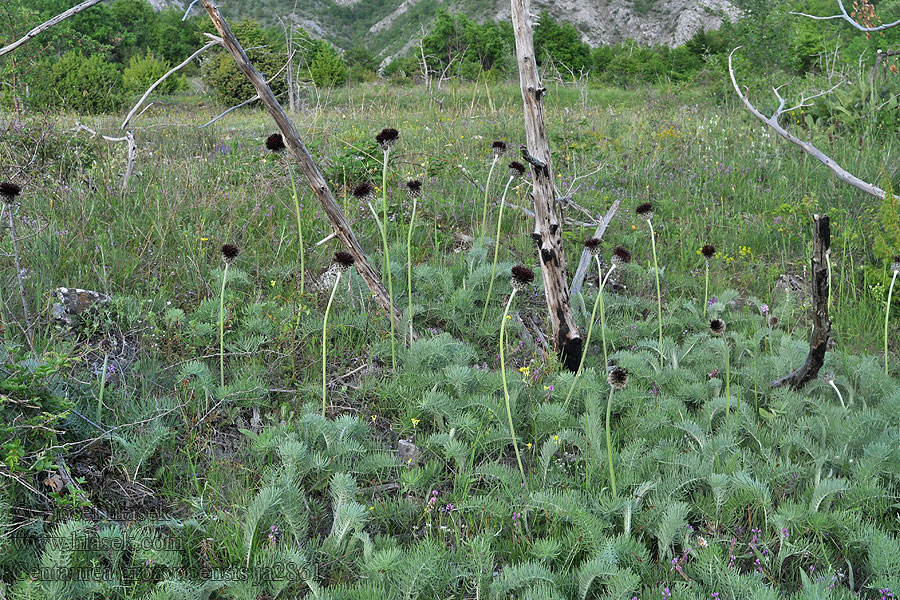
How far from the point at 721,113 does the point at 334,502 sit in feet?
27.5

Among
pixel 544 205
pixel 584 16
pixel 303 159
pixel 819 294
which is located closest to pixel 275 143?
pixel 303 159

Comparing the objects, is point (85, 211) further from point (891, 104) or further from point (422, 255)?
point (891, 104)

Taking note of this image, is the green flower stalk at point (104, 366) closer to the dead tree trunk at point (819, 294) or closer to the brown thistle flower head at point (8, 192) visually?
the brown thistle flower head at point (8, 192)

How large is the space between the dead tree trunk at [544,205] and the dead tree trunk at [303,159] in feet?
2.74

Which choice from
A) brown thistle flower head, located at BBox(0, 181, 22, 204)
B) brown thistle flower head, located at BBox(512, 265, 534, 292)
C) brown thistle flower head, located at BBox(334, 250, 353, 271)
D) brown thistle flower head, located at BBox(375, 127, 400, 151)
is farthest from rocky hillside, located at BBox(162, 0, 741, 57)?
brown thistle flower head, located at BBox(512, 265, 534, 292)

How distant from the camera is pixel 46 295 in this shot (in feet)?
9.86

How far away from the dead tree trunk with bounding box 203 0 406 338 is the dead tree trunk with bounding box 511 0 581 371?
84cm

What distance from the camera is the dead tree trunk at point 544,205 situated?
10.2 feet

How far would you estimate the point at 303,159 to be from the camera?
10.0 ft

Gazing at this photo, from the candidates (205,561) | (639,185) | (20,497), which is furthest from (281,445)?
(639,185)

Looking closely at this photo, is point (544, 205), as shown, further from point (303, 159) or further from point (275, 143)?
point (275, 143)

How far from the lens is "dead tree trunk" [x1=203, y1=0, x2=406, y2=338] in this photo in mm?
2803

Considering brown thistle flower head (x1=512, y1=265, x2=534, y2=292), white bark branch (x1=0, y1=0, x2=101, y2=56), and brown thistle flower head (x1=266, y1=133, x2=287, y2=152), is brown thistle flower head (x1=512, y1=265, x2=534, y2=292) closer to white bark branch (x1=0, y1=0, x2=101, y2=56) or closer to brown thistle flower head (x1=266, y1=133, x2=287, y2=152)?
brown thistle flower head (x1=266, y1=133, x2=287, y2=152)

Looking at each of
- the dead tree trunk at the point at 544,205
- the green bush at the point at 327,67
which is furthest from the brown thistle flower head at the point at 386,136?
the green bush at the point at 327,67
